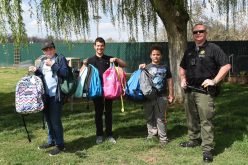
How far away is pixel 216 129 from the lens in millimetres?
7770

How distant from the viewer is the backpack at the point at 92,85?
656 centimetres

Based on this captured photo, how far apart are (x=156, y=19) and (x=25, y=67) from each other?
70.6 ft

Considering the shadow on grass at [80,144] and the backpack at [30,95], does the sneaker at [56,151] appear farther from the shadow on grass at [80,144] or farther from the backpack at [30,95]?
the backpack at [30,95]

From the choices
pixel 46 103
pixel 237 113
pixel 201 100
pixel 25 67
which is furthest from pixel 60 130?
pixel 25 67

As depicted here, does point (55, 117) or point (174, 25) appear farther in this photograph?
point (174, 25)

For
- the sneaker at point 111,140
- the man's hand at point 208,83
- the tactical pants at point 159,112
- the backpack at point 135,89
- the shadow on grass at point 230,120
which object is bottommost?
the shadow on grass at point 230,120

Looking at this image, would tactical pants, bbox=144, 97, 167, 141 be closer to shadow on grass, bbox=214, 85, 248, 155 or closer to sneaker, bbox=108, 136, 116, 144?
sneaker, bbox=108, 136, 116, 144

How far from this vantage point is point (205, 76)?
5.91 meters

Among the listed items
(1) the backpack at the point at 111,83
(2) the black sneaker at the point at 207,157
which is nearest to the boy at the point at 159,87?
(1) the backpack at the point at 111,83

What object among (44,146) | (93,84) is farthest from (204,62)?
(44,146)

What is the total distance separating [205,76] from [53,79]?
6.86 feet

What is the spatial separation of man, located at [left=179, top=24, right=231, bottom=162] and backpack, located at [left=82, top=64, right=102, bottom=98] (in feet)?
4.25

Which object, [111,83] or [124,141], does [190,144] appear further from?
[111,83]

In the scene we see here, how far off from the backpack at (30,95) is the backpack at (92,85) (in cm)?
74
